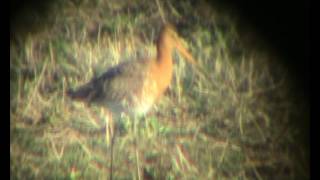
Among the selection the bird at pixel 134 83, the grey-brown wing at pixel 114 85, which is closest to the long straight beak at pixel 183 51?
the bird at pixel 134 83

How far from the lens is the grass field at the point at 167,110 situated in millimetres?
1137

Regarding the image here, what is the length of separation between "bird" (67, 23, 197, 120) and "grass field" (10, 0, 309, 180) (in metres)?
0.02

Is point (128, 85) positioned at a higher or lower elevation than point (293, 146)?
higher

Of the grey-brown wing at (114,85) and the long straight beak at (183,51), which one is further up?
the long straight beak at (183,51)

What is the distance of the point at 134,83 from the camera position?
114 centimetres

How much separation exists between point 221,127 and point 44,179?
551 mm

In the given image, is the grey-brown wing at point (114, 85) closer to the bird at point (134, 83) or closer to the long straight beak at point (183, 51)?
the bird at point (134, 83)

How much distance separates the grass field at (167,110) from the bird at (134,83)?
2 cm

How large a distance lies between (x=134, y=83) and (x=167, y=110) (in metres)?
0.13

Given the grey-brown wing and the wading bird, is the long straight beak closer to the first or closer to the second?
the wading bird

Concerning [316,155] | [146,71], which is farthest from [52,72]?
[316,155]

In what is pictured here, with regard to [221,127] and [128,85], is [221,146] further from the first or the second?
[128,85]

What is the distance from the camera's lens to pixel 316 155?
1146mm

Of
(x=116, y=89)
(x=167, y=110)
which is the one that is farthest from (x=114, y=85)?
(x=167, y=110)
